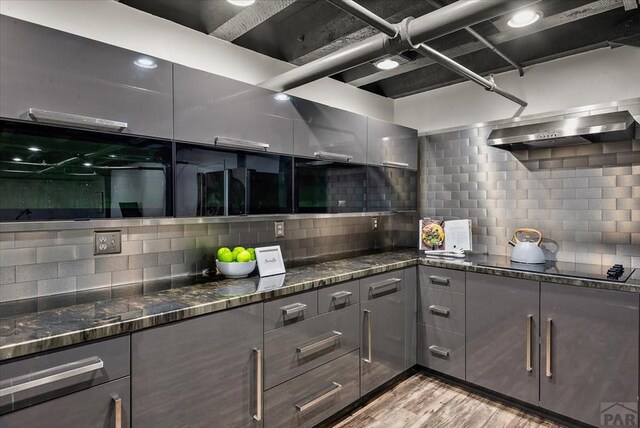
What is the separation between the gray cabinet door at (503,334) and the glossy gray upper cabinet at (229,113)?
1772 millimetres

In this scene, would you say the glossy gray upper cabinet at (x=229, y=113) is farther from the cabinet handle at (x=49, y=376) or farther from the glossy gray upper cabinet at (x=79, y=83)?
the cabinet handle at (x=49, y=376)

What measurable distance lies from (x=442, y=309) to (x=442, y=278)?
0.81 feet

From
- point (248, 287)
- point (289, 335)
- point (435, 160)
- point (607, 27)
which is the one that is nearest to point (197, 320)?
point (248, 287)

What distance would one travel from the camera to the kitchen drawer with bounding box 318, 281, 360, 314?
225 cm

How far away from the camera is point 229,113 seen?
209 cm

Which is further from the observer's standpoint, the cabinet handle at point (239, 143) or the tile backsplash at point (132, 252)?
the cabinet handle at point (239, 143)

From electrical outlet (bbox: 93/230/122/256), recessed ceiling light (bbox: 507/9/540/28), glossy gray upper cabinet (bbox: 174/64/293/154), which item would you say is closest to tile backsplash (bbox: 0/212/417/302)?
electrical outlet (bbox: 93/230/122/256)

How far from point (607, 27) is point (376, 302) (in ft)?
7.88

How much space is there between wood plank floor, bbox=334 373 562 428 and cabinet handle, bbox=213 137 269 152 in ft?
6.07

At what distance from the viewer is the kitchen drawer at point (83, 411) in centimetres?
125

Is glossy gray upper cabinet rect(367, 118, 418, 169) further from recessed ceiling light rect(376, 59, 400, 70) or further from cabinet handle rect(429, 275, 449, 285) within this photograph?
cabinet handle rect(429, 275, 449, 285)

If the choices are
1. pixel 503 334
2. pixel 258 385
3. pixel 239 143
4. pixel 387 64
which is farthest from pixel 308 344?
pixel 387 64

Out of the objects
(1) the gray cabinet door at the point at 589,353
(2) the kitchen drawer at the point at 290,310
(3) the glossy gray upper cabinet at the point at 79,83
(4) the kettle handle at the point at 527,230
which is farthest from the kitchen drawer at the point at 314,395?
(4) the kettle handle at the point at 527,230

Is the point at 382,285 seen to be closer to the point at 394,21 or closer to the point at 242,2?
the point at 394,21
